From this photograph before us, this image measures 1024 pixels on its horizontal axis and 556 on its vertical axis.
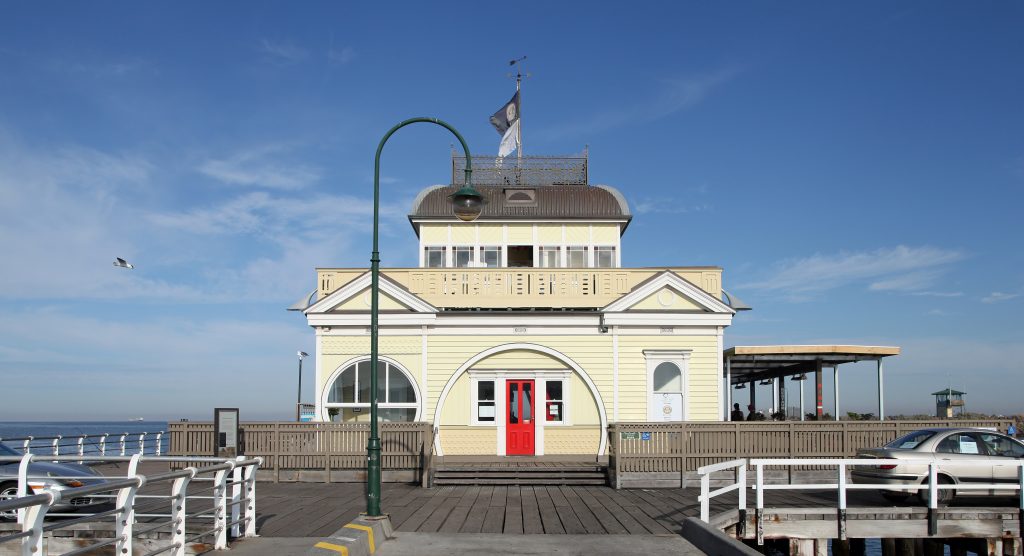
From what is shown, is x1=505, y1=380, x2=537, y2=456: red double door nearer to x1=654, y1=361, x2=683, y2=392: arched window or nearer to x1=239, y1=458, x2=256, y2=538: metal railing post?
x1=654, y1=361, x2=683, y2=392: arched window

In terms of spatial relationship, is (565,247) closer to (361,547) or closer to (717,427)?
(717,427)

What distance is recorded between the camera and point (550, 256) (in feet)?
99.3

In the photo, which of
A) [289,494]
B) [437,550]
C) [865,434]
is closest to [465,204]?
[437,550]

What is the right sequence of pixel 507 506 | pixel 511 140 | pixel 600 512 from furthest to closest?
pixel 511 140
pixel 507 506
pixel 600 512

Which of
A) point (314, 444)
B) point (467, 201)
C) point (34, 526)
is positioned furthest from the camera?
point (314, 444)

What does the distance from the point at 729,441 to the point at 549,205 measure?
39.3 feet

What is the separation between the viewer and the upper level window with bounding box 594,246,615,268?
98.6 feet

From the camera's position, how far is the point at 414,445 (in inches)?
843

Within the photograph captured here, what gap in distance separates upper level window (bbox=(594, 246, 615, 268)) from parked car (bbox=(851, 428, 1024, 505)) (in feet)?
43.6

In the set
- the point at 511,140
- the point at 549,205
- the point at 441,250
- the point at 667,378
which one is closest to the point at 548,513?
→ the point at 667,378

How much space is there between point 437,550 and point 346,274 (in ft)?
49.3

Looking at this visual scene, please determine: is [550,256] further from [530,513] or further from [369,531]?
[369,531]

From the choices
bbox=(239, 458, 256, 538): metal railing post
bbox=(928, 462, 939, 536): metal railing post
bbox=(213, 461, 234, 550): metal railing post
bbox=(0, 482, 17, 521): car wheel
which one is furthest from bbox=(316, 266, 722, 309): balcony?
bbox=(213, 461, 234, 550): metal railing post

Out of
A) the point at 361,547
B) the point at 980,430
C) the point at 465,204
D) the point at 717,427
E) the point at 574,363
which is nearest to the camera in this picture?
the point at 361,547
